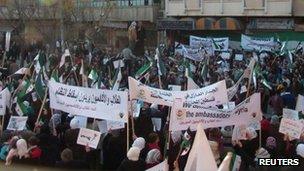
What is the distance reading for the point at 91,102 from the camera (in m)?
10.4

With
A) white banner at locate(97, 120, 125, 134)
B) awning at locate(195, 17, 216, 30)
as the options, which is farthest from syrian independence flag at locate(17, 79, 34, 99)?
awning at locate(195, 17, 216, 30)

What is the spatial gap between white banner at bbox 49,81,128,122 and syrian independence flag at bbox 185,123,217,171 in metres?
2.34

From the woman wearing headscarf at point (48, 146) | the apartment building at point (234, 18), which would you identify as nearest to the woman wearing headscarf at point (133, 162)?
the woman wearing headscarf at point (48, 146)

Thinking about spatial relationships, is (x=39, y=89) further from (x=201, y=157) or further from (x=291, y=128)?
(x=201, y=157)

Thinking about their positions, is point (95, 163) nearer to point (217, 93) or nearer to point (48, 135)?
point (48, 135)

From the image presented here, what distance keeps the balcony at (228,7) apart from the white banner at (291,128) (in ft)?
75.8

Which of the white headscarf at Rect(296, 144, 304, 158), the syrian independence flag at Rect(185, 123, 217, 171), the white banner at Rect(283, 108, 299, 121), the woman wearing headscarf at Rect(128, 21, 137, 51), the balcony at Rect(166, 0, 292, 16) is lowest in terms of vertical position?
the woman wearing headscarf at Rect(128, 21, 137, 51)

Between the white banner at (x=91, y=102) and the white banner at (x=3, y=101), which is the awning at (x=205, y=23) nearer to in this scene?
the white banner at (x=3, y=101)

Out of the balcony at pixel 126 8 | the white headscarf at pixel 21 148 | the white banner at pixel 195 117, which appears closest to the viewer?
the white banner at pixel 195 117

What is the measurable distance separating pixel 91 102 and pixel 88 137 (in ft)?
2.21

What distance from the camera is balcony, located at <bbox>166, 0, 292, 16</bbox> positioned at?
32.9 m

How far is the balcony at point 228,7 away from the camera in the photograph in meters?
32.9

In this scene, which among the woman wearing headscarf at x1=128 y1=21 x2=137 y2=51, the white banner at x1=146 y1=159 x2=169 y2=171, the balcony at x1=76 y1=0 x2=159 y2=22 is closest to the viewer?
the white banner at x1=146 y1=159 x2=169 y2=171

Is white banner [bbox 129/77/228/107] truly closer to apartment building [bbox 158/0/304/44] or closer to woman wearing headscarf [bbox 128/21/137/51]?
apartment building [bbox 158/0/304/44]
